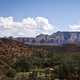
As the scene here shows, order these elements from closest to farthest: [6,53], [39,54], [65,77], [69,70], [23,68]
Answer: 1. [65,77]
2. [69,70]
3. [23,68]
4. [6,53]
5. [39,54]

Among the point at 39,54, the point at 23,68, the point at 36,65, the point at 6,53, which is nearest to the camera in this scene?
the point at 23,68

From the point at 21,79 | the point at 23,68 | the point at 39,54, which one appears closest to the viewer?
the point at 21,79

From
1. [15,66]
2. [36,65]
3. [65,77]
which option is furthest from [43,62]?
[65,77]

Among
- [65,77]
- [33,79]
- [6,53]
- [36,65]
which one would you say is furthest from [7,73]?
[6,53]

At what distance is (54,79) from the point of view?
36.4 metres

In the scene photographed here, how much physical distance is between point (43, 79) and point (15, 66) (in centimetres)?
1538

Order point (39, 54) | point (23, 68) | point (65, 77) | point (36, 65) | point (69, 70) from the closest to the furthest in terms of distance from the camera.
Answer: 1. point (65, 77)
2. point (69, 70)
3. point (23, 68)
4. point (36, 65)
5. point (39, 54)

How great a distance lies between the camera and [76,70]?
3916 centimetres

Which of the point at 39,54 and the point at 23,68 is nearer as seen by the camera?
the point at 23,68

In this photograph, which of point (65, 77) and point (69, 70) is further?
point (69, 70)

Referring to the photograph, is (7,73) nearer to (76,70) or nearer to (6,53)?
(76,70)

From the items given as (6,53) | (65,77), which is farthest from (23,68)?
(6,53)

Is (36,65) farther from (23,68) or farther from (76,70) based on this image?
(76,70)

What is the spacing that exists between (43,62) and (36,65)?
10.8 ft
